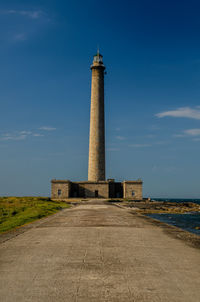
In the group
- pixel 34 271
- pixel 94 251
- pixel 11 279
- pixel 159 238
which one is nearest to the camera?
pixel 11 279

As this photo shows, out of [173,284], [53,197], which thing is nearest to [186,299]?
[173,284]

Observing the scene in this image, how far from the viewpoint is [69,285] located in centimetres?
582

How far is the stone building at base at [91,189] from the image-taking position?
205 ft

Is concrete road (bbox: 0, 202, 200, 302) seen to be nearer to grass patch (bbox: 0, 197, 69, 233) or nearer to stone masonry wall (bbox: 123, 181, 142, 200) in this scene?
grass patch (bbox: 0, 197, 69, 233)

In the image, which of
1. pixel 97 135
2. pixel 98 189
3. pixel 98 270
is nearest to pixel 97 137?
pixel 97 135

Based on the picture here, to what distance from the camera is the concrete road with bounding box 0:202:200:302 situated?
17.6 ft

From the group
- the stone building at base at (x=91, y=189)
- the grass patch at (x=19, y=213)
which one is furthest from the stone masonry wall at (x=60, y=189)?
the grass patch at (x=19, y=213)

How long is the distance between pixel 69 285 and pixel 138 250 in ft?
13.5

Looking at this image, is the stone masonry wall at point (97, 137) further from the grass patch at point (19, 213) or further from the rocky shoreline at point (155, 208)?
the grass patch at point (19, 213)

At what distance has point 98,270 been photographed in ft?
22.8

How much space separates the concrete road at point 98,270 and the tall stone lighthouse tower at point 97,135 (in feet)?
174

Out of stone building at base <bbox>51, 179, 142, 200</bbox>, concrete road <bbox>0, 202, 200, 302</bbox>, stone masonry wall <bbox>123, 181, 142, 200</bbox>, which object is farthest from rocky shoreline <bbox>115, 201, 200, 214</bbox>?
concrete road <bbox>0, 202, 200, 302</bbox>

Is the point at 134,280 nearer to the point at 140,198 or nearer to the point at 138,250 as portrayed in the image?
Result: the point at 138,250

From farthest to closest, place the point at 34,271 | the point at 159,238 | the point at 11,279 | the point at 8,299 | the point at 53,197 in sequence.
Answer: the point at 53,197
the point at 159,238
the point at 34,271
the point at 11,279
the point at 8,299
